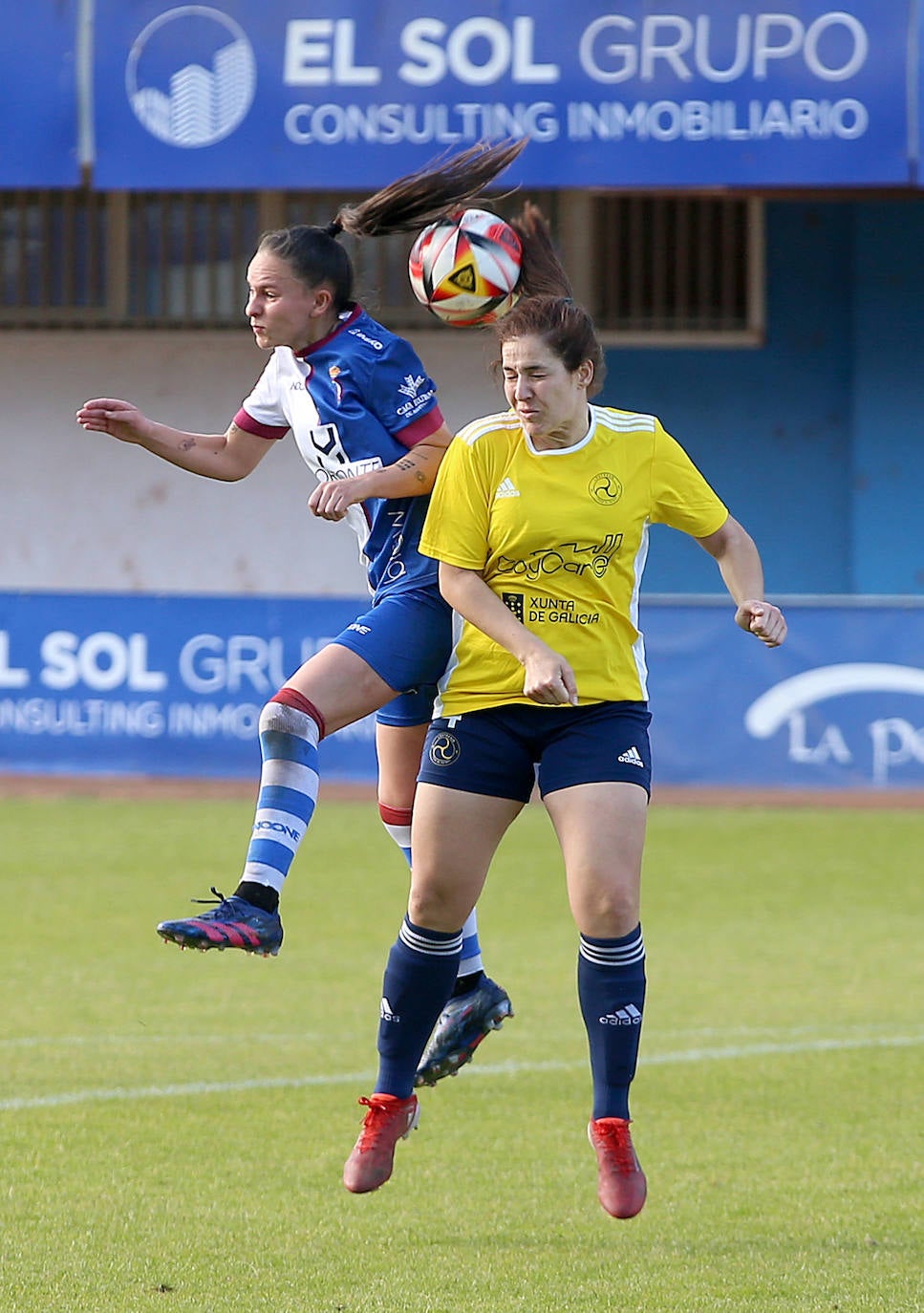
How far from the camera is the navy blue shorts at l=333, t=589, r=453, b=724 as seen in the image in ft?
16.7

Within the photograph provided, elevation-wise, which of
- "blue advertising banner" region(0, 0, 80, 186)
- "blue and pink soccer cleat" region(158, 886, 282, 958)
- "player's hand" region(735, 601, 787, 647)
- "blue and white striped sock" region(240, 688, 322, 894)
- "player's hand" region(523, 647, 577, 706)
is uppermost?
"blue advertising banner" region(0, 0, 80, 186)

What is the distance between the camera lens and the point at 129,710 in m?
14.5

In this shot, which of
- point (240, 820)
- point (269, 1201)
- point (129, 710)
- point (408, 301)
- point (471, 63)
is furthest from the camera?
point (408, 301)

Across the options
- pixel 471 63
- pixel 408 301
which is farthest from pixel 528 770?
pixel 408 301

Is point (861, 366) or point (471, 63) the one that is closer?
point (471, 63)

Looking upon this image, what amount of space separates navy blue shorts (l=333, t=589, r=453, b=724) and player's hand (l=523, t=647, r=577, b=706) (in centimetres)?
59

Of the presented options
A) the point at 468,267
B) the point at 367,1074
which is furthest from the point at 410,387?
the point at 367,1074

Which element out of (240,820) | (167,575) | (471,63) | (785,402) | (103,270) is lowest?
(240,820)

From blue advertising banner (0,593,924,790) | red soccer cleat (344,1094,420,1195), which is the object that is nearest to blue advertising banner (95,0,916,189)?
blue advertising banner (0,593,924,790)

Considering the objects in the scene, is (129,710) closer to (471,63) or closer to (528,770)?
(471,63)

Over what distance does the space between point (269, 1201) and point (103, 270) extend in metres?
14.5

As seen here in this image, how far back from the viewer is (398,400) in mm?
5246

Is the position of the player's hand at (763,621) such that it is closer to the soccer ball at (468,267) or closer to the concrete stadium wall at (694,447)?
the soccer ball at (468,267)

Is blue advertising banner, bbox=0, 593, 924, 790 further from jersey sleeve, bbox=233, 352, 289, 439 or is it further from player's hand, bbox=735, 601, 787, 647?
player's hand, bbox=735, 601, 787, 647
